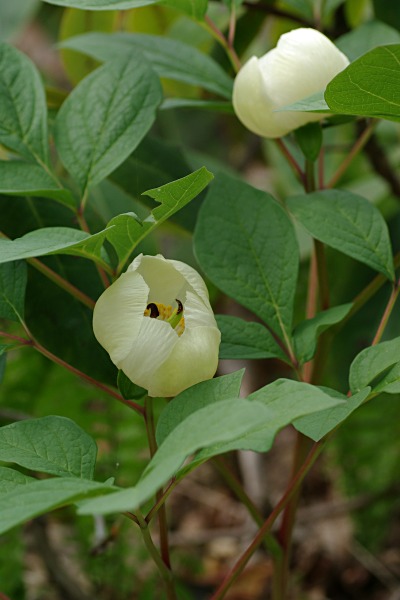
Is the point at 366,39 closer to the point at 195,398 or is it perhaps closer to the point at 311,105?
the point at 311,105

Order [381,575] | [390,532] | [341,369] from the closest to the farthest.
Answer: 1. [341,369]
2. [381,575]
3. [390,532]

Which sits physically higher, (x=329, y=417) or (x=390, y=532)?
(x=329, y=417)

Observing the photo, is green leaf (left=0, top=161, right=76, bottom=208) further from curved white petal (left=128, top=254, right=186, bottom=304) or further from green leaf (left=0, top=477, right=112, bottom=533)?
green leaf (left=0, top=477, right=112, bottom=533)

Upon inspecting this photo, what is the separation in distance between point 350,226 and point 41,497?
10.6 inches

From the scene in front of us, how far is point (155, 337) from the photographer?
37 cm

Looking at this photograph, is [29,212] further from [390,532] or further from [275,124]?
[390,532]

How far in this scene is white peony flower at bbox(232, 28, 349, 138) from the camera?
447 mm

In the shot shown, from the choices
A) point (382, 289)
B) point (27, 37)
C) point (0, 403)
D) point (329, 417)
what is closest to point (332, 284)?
point (382, 289)

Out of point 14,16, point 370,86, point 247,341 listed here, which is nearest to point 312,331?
point 247,341

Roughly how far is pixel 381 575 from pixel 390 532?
0.42 ft

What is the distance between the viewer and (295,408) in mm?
297

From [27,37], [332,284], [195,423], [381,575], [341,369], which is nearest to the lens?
[195,423]

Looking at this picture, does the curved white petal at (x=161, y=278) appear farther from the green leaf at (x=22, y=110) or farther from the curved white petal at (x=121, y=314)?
the green leaf at (x=22, y=110)

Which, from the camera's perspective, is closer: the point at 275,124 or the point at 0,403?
the point at 275,124
